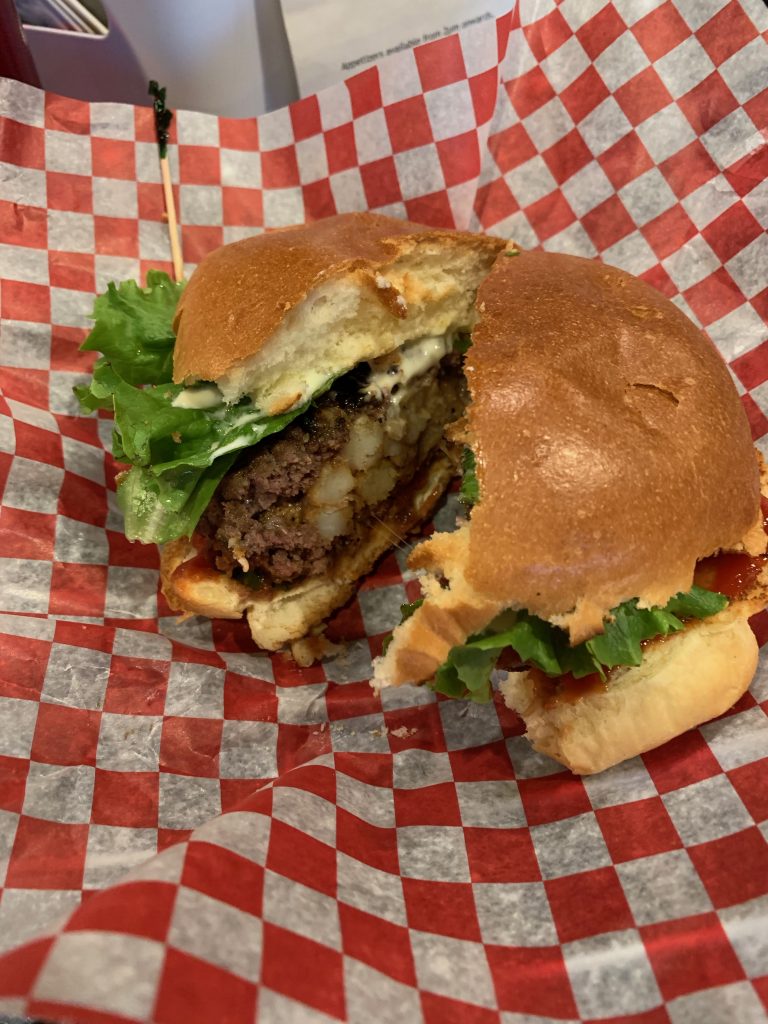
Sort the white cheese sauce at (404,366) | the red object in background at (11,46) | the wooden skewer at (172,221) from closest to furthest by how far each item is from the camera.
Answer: the white cheese sauce at (404,366) < the red object in background at (11,46) < the wooden skewer at (172,221)

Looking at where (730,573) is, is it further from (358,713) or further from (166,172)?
(166,172)

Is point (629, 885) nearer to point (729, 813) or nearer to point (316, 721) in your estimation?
point (729, 813)

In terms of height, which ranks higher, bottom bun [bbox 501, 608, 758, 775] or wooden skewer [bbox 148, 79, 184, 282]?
wooden skewer [bbox 148, 79, 184, 282]

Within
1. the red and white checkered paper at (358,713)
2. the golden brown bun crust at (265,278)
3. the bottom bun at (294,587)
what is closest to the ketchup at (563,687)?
the red and white checkered paper at (358,713)

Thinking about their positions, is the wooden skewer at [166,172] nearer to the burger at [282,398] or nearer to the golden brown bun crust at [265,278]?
the burger at [282,398]

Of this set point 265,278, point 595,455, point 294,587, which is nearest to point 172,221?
point 265,278

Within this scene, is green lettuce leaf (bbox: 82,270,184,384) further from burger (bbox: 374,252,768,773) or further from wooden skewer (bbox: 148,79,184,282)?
burger (bbox: 374,252,768,773)

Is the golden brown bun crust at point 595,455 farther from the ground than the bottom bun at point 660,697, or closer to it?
farther from the ground

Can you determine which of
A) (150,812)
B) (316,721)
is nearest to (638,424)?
(316,721)

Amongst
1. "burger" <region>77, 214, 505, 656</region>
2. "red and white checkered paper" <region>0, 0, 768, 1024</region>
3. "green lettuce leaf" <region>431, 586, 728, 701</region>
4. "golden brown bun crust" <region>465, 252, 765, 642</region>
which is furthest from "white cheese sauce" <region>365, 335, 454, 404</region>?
"green lettuce leaf" <region>431, 586, 728, 701</region>
